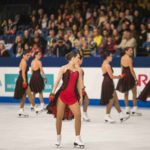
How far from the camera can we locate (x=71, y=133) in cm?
1099

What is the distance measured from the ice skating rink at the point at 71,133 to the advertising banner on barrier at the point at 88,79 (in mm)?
1769

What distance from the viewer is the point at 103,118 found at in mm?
13477

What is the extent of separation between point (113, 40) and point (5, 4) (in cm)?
831

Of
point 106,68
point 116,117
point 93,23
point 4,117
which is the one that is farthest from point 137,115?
point 93,23

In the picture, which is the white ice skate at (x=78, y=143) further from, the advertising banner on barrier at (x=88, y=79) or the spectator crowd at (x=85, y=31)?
the advertising banner on barrier at (x=88, y=79)

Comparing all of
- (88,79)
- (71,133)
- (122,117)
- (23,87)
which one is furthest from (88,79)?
(71,133)

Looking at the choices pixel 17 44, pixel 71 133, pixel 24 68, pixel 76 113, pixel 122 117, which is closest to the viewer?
pixel 76 113

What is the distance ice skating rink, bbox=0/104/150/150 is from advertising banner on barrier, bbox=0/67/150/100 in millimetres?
1769

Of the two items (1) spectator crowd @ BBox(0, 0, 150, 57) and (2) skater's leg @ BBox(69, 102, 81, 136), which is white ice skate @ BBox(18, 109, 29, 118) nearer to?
(1) spectator crowd @ BBox(0, 0, 150, 57)

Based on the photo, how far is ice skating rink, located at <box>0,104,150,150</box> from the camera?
951 cm

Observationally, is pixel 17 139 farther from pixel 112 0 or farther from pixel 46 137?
pixel 112 0

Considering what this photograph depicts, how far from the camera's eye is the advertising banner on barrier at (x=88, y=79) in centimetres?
1582

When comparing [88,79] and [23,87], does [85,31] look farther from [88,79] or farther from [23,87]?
[23,87]

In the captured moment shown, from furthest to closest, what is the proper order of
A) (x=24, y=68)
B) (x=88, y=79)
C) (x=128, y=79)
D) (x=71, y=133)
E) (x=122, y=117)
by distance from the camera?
(x=88, y=79) → (x=128, y=79) → (x=24, y=68) → (x=122, y=117) → (x=71, y=133)
